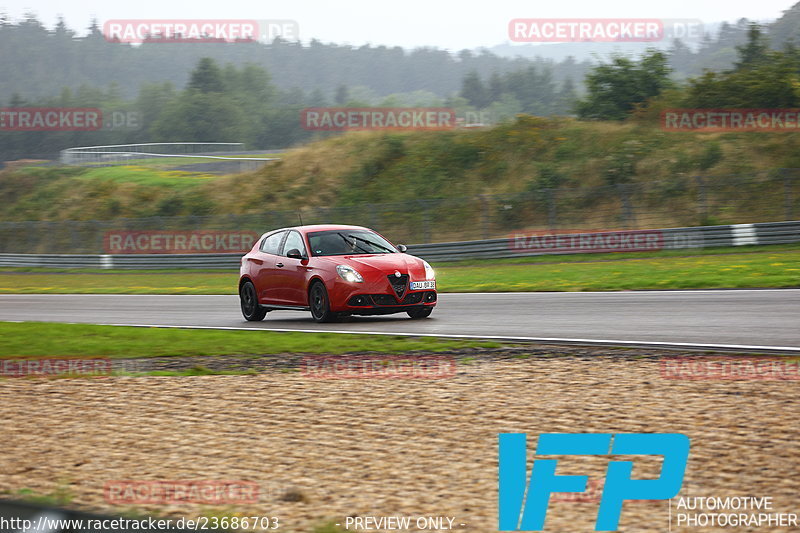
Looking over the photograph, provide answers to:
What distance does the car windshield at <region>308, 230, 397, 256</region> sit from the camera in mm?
14500

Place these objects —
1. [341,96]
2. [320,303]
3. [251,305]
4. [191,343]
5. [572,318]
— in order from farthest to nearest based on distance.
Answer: [341,96], [251,305], [320,303], [572,318], [191,343]

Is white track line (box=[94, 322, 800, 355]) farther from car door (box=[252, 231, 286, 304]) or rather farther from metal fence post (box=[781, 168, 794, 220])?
metal fence post (box=[781, 168, 794, 220])

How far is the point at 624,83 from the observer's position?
151ft

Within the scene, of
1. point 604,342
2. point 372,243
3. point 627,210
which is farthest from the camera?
point 627,210

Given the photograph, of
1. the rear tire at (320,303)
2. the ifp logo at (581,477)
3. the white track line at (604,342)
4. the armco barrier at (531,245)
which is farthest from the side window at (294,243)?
the armco barrier at (531,245)

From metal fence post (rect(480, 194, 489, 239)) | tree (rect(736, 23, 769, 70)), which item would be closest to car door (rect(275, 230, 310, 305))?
metal fence post (rect(480, 194, 489, 239))

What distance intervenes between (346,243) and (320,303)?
106cm

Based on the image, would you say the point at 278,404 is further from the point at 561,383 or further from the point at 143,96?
the point at 143,96

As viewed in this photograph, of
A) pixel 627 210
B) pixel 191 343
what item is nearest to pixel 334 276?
pixel 191 343

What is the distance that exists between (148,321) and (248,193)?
34.2 metres

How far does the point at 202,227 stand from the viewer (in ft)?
142

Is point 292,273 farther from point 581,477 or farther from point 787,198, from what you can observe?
point 787,198

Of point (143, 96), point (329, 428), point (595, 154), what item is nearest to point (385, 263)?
point (329, 428)

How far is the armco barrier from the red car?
14.9 meters
